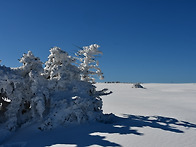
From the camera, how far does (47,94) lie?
8.64 metres

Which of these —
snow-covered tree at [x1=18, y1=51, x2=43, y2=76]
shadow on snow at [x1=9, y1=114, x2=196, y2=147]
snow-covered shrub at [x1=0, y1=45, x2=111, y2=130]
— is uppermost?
snow-covered tree at [x1=18, y1=51, x2=43, y2=76]

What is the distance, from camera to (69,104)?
841 cm

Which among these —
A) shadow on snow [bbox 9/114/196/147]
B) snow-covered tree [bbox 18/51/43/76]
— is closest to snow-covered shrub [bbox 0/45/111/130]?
snow-covered tree [bbox 18/51/43/76]

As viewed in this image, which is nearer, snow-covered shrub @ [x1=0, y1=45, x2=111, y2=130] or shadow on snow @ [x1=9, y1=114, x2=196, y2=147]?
shadow on snow @ [x1=9, y1=114, x2=196, y2=147]

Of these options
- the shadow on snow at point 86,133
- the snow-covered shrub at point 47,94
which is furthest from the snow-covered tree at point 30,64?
the shadow on snow at point 86,133

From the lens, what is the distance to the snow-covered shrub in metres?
8.11

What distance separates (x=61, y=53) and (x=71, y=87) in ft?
6.64

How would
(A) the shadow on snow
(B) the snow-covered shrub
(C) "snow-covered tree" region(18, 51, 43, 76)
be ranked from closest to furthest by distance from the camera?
(A) the shadow on snow → (B) the snow-covered shrub → (C) "snow-covered tree" region(18, 51, 43, 76)

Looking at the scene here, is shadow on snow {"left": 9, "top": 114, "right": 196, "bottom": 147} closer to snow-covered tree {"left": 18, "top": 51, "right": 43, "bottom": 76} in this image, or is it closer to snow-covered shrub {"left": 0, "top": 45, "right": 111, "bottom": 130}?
snow-covered shrub {"left": 0, "top": 45, "right": 111, "bottom": 130}

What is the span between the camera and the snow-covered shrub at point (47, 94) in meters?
8.11

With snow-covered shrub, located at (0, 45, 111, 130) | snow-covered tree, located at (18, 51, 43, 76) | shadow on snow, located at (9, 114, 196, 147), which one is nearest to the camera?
shadow on snow, located at (9, 114, 196, 147)

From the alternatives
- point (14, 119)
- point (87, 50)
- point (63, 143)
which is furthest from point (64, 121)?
point (87, 50)

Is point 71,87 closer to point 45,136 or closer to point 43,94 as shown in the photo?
point 43,94

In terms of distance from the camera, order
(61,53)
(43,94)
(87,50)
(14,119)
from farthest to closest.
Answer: (87,50)
(61,53)
(43,94)
(14,119)
